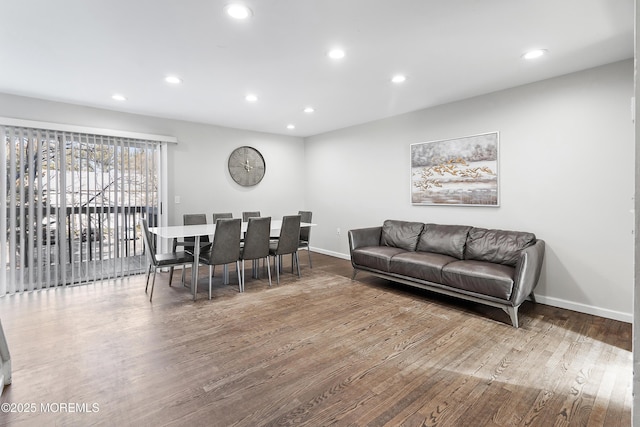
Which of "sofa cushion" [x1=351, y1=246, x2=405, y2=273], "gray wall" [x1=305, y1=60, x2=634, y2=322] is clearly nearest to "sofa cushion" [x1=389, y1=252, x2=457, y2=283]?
"sofa cushion" [x1=351, y1=246, x2=405, y2=273]

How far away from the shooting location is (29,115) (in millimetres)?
3756

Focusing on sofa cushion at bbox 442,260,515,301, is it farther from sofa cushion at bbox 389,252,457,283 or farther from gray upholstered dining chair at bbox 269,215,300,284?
gray upholstered dining chair at bbox 269,215,300,284

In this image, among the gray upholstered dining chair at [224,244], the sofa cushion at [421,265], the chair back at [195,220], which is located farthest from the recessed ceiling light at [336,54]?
the chair back at [195,220]

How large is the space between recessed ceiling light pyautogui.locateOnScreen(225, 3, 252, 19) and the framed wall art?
3.06 metres

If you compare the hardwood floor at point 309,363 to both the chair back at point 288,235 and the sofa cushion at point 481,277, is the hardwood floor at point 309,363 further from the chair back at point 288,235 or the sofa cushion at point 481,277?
the chair back at point 288,235

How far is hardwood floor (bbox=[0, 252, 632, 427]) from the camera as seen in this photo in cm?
168

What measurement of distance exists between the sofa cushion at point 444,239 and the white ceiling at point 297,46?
1.71 m

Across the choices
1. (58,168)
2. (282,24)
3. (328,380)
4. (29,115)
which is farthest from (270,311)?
(29,115)

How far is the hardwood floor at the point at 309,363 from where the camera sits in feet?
5.51

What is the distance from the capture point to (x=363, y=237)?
4395mm

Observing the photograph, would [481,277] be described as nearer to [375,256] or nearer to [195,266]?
[375,256]

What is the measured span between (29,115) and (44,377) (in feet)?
11.3

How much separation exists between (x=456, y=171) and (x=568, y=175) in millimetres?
1183

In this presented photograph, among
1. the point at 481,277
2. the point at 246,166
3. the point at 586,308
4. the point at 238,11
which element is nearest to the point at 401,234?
the point at 481,277
